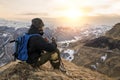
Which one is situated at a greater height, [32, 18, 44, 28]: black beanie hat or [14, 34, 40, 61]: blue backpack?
[32, 18, 44, 28]: black beanie hat

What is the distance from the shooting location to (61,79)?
43.3 ft

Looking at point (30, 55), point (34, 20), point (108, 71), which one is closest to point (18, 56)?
point (30, 55)

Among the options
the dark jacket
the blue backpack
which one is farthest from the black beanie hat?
the blue backpack

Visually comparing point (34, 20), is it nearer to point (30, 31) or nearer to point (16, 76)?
point (30, 31)

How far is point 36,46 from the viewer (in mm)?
12148

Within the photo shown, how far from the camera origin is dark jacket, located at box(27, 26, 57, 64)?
12.1m

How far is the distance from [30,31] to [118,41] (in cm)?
8165

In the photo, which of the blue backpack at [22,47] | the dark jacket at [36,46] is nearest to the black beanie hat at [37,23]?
the dark jacket at [36,46]

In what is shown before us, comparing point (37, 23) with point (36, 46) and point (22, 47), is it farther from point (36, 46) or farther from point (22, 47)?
point (22, 47)

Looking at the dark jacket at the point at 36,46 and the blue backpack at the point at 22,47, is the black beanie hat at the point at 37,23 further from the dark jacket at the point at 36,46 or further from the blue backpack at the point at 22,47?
the blue backpack at the point at 22,47

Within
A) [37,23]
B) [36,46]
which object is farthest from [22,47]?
[37,23]

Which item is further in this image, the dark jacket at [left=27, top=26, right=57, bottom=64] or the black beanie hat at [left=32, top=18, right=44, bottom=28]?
the black beanie hat at [left=32, top=18, right=44, bottom=28]

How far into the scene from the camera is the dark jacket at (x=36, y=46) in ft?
39.5

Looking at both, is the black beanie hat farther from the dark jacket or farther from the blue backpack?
the blue backpack
